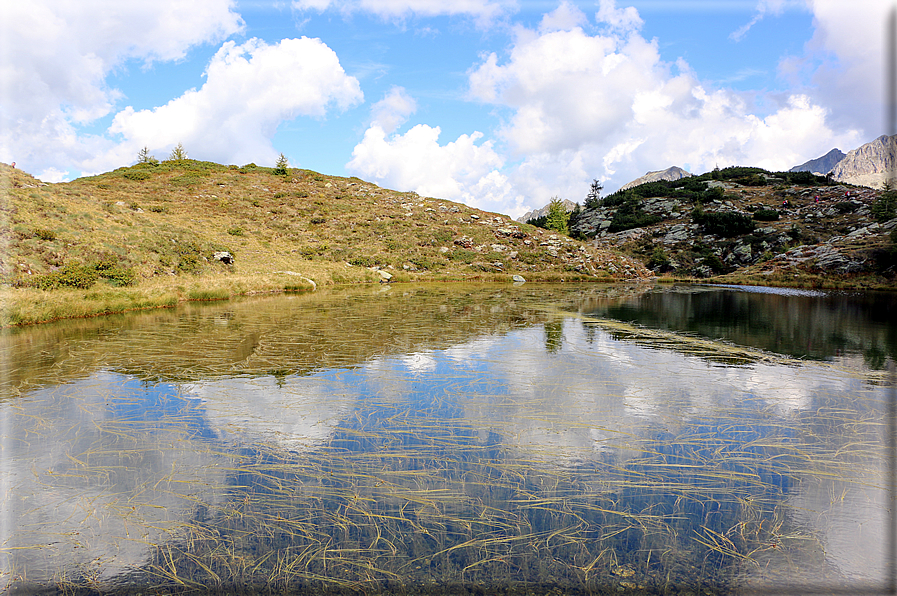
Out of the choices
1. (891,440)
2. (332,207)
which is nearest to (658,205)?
(332,207)

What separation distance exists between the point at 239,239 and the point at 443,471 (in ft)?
140

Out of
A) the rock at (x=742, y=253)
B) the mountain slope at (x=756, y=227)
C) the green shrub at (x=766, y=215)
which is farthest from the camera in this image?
the green shrub at (x=766, y=215)

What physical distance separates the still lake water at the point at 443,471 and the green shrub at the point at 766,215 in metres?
57.5

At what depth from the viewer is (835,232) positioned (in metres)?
49.3

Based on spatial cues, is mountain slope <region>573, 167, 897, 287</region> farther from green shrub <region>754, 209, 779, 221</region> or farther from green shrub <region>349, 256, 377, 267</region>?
green shrub <region>349, 256, 377, 267</region>

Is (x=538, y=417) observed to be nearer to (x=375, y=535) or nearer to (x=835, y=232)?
(x=375, y=535)

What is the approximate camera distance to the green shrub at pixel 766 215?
5884cm

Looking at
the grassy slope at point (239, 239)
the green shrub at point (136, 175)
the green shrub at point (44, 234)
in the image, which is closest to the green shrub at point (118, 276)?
the grassy slope at point (239, 239)

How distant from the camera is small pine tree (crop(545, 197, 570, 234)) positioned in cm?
7175

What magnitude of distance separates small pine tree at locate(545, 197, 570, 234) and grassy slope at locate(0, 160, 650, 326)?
44.1 feet

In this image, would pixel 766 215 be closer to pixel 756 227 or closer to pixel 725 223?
Result: pixel 756 227

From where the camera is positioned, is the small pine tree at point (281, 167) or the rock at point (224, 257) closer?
the rock at point (224, 257)

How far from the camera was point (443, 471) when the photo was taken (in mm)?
5383

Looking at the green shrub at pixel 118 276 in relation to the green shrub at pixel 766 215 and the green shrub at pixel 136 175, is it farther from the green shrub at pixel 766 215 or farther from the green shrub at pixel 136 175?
the green shrub at pixel 766 215
